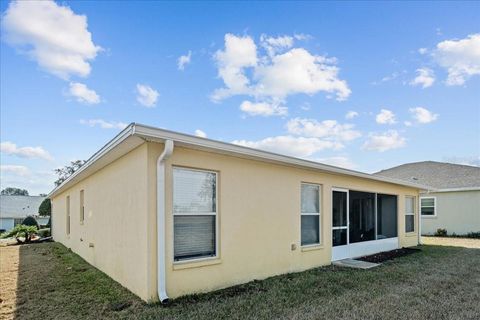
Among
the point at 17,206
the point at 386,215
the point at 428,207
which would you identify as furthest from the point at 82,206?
the point at 17,206

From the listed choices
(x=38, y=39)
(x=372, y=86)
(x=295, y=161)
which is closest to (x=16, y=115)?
(x=38, y=39)

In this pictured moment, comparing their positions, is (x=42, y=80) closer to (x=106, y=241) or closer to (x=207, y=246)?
(x=106, y=241)

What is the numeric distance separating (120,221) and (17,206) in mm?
39491

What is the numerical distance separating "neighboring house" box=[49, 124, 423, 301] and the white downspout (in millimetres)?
16

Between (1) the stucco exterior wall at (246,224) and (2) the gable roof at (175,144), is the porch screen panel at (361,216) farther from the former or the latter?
(2) the gable roof at (175,144)

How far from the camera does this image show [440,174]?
854 inches

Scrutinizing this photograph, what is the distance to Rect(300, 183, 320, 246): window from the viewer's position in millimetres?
8430

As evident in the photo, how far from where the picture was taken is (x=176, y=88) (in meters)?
11.9

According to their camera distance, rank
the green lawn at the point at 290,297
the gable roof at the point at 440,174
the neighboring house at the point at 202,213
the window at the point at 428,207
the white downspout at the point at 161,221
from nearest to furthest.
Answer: the green lawn at the point at 290,297
the white downspout at the point at 161,221
the neighboring house at the point at 202,213
the gable roof at the point at 440,174
the window at the point at 428,207

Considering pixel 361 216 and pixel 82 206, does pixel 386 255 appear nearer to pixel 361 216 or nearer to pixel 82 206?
pixel 361 216

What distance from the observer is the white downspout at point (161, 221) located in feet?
17.0

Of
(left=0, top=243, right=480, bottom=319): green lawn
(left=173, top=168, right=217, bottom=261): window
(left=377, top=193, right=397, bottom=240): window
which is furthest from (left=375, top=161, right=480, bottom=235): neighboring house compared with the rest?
(left=173, top=168, right=217, bottom=261): window

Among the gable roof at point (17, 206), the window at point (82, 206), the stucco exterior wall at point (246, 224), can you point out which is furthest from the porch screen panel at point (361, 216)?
the gable roof at point (17, 206)

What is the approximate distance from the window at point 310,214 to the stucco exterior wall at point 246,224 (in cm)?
17
